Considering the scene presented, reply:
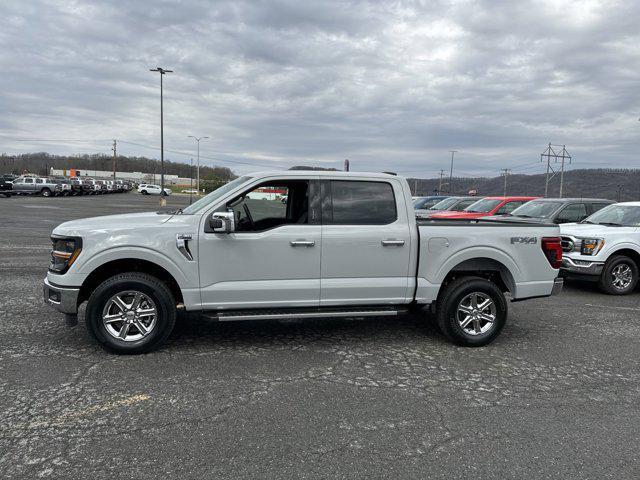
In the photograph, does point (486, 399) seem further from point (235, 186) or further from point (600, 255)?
point (600, 255)

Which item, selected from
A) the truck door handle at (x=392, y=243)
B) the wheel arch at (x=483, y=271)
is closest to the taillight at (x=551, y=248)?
the wheel arch at (x=483, y=271)

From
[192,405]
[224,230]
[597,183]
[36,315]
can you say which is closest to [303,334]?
[224,230]

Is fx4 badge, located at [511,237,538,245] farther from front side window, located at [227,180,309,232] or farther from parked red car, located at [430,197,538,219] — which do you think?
parked red car, located at [430,197,538,219]

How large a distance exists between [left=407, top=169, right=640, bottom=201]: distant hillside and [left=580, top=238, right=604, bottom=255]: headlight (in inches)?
1988

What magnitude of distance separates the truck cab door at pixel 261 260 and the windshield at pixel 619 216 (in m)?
6.75

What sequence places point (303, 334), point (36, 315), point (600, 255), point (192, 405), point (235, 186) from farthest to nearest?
point (600, 255) < point (36, 315) < point (303, 334) < point (235, 186) < point (192, 405)

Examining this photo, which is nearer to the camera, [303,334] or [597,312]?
[303,334]

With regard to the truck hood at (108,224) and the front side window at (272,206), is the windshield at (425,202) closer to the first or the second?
the front side window at (272,206)

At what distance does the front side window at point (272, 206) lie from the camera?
5066mm

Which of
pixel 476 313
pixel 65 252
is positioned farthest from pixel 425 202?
pixel 65 252

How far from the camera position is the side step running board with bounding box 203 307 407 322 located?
15.8 feet

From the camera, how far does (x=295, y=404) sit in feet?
12.5

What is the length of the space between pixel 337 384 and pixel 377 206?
6.41ft

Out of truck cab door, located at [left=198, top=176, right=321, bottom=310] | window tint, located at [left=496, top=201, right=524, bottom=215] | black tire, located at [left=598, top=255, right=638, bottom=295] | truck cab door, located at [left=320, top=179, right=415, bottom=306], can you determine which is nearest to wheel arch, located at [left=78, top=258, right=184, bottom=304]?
truck cab door, located at [left=198, top=176, right=321, bottom=310]
